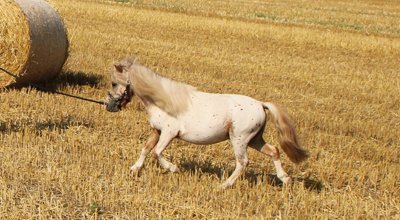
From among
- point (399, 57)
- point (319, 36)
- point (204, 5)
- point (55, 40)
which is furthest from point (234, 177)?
point (204, 5)

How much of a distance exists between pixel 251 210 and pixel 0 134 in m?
3.89

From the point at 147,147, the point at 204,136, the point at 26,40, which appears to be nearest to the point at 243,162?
the point at 204,136

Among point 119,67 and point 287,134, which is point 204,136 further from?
point 119,67

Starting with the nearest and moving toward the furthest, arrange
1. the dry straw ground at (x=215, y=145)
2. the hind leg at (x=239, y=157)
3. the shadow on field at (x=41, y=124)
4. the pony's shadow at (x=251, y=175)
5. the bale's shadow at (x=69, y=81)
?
the dry straw ground at (x=215, y=145), the hind leg at (x=239, y=157), the pony's shadow at (x=251, y=175), the shadow on field at (x=41, y=124), the bale's shadow at (x=69, y=81)

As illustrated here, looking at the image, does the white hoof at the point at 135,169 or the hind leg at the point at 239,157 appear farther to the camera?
the white hoof at the point at 135,169

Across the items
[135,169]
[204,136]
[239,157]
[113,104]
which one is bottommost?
[135,169]

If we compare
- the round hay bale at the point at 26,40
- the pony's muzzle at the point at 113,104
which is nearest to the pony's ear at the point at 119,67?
the pony's muzzle at the point at 113,104

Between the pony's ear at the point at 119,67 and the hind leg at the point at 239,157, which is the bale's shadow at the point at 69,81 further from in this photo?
the hind leg at the point at 239,157

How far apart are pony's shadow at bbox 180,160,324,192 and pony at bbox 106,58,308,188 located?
1.14 feet

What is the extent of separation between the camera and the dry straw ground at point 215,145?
233 inches

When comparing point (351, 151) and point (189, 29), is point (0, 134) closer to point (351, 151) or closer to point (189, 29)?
Answer: point (351, 151)

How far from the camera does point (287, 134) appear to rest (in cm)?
646

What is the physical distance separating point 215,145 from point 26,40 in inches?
170

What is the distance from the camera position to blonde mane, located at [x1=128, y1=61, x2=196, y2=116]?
21.4 feet
